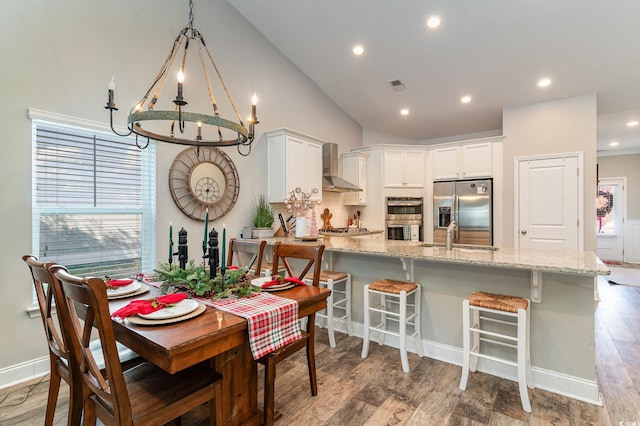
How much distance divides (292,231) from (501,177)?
3.31 m

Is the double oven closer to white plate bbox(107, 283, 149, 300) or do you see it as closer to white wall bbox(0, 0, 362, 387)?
white wall bbox(0, 0, 362, 387)

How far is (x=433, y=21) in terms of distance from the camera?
11.7 feet

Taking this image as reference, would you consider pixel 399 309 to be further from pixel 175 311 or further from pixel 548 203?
pixel 548 203

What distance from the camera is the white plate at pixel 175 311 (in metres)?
1.47

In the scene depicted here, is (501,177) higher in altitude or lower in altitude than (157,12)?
lower

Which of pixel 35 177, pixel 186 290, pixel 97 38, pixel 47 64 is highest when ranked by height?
pixel 97 38

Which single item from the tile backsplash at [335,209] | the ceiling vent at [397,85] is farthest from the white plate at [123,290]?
the ceiling vent at [397,85]

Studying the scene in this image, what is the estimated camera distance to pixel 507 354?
252cm

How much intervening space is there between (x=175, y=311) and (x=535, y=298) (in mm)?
2424

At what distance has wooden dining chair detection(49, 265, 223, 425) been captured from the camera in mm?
1168

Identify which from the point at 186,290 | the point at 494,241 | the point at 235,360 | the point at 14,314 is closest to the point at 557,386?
the point at 235,360

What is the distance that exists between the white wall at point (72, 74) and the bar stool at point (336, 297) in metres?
1.45

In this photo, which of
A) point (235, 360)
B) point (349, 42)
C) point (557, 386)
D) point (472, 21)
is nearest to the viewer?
point (235, 360)

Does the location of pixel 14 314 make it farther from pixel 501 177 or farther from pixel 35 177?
pixel 501 177
